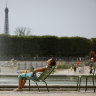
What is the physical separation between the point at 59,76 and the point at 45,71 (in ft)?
10.3

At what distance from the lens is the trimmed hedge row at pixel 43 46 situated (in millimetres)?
35344

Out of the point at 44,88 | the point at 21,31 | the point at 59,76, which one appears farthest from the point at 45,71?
the point at 21,31

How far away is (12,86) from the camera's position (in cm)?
539

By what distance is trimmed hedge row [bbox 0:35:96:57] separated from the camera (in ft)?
116

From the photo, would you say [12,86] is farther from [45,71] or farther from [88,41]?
[88,41]

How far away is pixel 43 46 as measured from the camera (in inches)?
1410

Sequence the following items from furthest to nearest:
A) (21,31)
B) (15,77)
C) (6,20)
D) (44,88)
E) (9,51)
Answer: (6,20) → (21,31) → (9,51) → (15,77) → (44,88)

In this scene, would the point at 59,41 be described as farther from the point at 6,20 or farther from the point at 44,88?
the point at 6,20

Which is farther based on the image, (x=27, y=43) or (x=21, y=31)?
(x=21, y=31)

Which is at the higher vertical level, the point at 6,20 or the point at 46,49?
the point at 6,20

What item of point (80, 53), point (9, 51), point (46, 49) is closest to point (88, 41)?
point (80, 53)

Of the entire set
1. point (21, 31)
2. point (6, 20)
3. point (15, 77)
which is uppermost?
point (6, 20)

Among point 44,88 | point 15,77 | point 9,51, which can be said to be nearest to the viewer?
point 44,88

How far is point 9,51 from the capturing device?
35.2 metres
